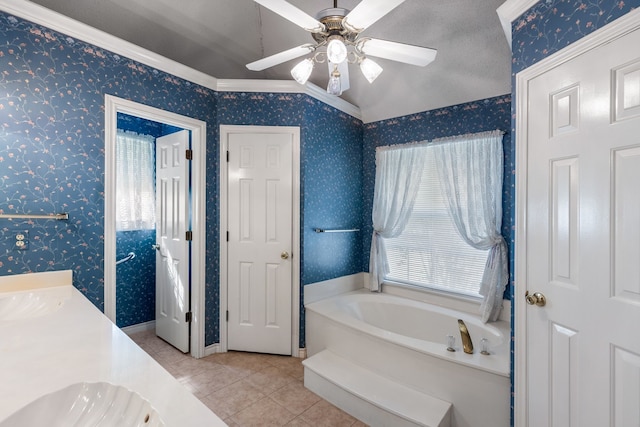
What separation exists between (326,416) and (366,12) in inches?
91.0

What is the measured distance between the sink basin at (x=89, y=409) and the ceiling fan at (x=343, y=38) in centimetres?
138

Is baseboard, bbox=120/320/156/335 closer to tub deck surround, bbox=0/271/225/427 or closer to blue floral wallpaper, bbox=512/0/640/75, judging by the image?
tub deck surround, bbox=0/271/225/427

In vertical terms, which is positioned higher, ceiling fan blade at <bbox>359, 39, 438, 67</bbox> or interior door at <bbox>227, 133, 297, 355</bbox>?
ceiling fan blade at <bbox>359, 39, 438, 67</bbox>

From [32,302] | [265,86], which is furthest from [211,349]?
[265,86]

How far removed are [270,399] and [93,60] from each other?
2.57 meters

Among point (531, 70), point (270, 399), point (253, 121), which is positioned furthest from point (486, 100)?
point (270, 399)

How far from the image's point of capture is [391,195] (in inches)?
128

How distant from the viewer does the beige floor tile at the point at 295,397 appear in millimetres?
2076

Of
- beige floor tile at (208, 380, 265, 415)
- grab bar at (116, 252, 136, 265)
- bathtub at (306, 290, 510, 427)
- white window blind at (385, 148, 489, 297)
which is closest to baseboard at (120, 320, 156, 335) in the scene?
grab bar at (116, 252, 136, 265)

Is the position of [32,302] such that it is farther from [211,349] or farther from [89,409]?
[211,349]

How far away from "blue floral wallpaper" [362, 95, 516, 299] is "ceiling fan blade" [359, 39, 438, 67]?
48.7 inches

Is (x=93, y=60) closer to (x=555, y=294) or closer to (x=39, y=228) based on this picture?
Answer: (x=39, y=228)

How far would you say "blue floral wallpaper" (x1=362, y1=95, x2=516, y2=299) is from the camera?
2.57 meters

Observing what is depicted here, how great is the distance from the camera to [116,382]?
736 millimetres
